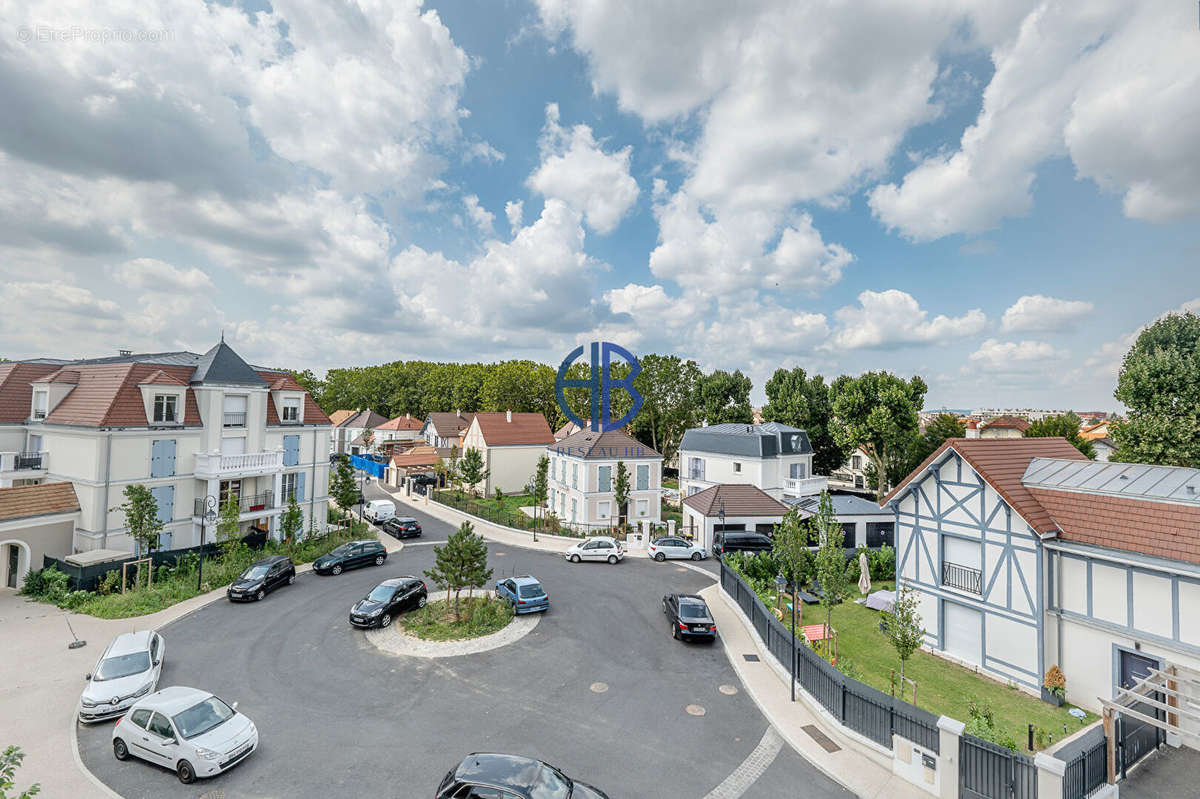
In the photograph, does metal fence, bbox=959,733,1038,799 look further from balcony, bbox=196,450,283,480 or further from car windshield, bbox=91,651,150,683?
balcony, bbox=196,450,283,480

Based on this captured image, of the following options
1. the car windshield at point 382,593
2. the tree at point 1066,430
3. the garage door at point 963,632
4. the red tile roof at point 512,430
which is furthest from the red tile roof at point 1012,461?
the red tile roof at point 512,430

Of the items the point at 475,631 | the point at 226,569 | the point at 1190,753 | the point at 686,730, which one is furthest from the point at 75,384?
the point at 1190,753

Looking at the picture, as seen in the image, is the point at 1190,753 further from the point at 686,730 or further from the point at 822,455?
the point at 822,455

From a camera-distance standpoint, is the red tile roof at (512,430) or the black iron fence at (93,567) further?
the red tile roof at (512,430)

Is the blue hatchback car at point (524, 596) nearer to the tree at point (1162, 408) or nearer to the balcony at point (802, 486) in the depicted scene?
the balcony at point (802, 486)

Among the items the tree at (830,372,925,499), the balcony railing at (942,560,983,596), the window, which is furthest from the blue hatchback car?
the tree at (830,372,925,499)
